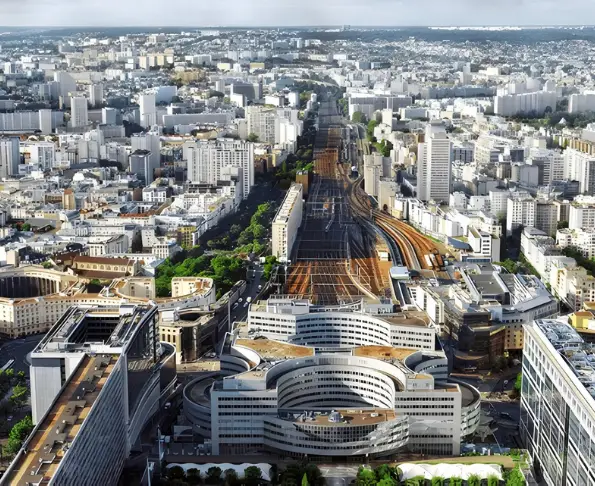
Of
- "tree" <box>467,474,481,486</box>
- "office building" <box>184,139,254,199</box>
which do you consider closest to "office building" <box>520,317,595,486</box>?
"tree" <box>467,474,481,486</box>

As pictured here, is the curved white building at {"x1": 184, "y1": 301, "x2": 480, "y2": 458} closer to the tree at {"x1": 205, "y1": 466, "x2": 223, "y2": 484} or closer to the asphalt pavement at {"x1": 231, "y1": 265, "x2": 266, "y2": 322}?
the tree at {"x1": 205, "y1": 466, "x2": 223, "y2": 484}

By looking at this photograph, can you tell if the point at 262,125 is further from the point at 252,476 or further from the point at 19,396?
the point at 252,476

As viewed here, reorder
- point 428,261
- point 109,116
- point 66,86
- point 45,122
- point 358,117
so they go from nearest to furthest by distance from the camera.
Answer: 1. point 428,261
2. point 45,122
3. point 109,116
4. point 358,117
5. point 66,86

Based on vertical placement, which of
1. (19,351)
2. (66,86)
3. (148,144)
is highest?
(66,86)

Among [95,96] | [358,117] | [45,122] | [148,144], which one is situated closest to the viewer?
[148,144]

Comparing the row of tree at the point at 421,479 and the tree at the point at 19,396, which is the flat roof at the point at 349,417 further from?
the tree at the point at 19,396

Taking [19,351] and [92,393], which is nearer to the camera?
[92,393]

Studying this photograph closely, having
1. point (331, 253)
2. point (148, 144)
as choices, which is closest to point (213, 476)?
point (331, 253)
